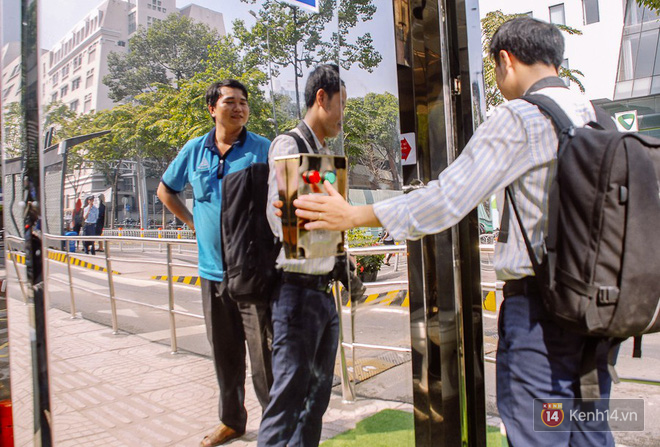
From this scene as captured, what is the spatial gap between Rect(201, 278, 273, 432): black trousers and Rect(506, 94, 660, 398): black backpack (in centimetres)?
79

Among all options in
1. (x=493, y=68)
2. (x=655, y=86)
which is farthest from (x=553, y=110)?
(x=655, y=86)

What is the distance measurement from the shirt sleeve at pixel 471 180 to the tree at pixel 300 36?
430 mm

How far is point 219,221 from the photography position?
140 centimetres

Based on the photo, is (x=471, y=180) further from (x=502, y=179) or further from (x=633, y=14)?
(x=633, y=14)

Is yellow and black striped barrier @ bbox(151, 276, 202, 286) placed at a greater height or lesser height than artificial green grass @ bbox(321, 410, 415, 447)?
greater

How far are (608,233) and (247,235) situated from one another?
0.87m

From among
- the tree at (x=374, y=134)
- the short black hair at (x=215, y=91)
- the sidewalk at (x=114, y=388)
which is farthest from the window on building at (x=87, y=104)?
the tree at (x=374, y=134)

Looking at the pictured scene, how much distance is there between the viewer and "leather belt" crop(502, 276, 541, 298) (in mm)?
1465

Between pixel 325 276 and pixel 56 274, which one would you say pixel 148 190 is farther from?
pixel 325 276

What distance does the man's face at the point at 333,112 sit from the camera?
1.63m

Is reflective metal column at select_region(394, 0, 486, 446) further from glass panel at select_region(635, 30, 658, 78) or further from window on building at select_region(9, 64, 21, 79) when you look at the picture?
window on building at select_region(9, 64, 21, 79)

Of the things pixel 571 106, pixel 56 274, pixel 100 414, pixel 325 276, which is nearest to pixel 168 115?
pixel 56 274

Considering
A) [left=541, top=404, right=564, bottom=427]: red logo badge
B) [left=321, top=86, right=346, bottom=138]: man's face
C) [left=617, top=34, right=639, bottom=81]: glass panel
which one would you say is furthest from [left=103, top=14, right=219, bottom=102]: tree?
[left=617, top=34, right=639, bottom=81]: glass panel

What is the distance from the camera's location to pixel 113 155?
4.45ft
